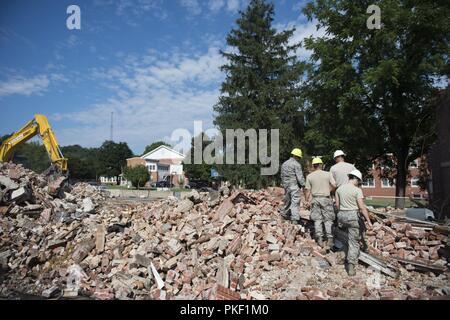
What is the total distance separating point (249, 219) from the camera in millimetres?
8250

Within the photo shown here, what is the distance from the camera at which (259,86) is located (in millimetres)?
25875

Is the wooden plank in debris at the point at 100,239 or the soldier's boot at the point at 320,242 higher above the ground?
the soldier's boot at the point at 320,242

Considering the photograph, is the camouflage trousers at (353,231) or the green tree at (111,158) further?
the green tree at (111,158)

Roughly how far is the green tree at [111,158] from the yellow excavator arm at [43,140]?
53.8 metres

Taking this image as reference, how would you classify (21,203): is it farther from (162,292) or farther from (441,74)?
(441,74)

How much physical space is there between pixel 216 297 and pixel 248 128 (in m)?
20.4

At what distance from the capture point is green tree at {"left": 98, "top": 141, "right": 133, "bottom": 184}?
7125 cm

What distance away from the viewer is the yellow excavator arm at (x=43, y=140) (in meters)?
17.2

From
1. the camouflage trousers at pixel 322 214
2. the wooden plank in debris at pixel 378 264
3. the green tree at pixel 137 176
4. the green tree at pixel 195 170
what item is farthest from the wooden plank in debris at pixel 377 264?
the green tree at pixel 137 176

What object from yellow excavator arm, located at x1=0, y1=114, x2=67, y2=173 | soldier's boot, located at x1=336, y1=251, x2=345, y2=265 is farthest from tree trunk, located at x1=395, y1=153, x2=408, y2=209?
yellow excavator arm, located at x1=0, y1=114, x2=67, y2=173

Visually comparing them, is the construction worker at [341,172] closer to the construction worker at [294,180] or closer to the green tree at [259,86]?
the construction worker at [294,180]

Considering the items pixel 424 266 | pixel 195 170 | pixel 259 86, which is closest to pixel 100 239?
pixel 424 266

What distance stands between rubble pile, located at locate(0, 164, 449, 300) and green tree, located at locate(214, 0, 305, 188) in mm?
15101

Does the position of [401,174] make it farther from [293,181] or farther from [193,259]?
[193,259]
